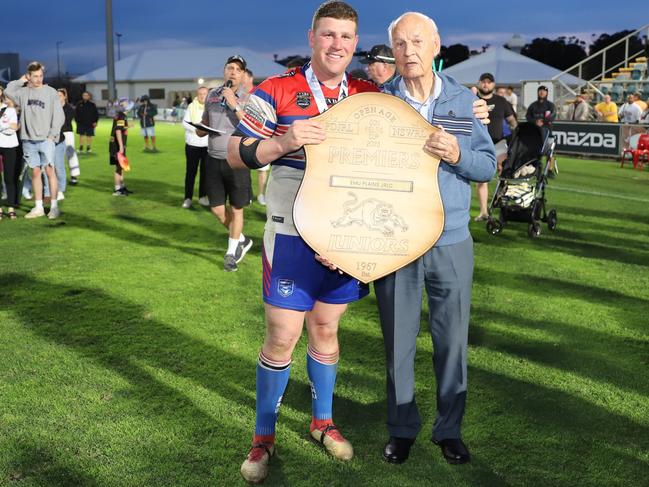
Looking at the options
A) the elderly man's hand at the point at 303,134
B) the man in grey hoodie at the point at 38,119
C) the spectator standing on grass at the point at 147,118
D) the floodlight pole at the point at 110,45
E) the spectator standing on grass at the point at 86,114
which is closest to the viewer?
the elderly man's hand at the point at 303,134

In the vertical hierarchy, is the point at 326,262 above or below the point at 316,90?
below

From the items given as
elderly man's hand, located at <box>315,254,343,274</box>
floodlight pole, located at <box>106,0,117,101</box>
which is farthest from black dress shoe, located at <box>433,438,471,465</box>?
floodlight pole, located at <box>106,0,117,101</box>

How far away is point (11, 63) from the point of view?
66062 millimetres

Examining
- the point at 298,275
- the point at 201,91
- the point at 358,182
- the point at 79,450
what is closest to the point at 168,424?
the point at 79,450

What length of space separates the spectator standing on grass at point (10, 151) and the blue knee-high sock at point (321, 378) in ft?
24.8

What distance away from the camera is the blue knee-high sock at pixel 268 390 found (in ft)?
10.7

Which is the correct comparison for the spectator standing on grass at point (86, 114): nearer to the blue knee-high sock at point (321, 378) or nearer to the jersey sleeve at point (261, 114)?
the blue knee-high sock at point (321, 378)

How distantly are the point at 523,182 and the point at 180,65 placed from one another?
63.5 metres

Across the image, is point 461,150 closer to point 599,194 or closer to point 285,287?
point 285,287

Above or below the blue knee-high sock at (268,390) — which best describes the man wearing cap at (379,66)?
above

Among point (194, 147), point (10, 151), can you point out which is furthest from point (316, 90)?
point (10, 151)

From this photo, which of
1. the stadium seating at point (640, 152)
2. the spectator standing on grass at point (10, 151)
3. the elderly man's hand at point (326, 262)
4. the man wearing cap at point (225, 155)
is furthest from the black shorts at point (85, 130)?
the elderly man's hand at point (326, 262)

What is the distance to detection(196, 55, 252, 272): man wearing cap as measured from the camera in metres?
6.92

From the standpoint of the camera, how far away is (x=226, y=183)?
720cm
